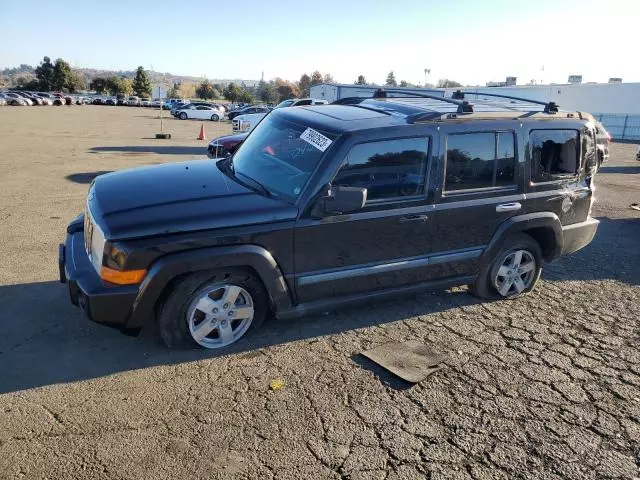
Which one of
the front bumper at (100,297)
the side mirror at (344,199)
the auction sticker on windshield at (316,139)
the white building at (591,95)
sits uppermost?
the white building at (591,95)

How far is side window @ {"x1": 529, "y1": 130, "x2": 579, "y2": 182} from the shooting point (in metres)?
4.96

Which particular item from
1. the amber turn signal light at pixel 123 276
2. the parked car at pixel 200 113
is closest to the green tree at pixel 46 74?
the parked car at pixel 200 113

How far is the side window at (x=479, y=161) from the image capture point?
450 centimetres

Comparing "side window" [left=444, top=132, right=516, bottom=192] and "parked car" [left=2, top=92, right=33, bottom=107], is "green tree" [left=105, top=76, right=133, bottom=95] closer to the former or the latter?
"parked car" [left=2, top=92, right=33, bottom=107]

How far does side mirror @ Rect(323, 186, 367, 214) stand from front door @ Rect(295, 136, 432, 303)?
0.49ft

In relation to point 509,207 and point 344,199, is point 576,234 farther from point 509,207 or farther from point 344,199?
point 344,199

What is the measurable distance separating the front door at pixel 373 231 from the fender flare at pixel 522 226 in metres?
0.80

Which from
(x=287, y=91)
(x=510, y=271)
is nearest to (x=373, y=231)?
(x=510, y=271)

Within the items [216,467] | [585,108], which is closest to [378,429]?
[216,467]

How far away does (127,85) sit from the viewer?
9975 cm

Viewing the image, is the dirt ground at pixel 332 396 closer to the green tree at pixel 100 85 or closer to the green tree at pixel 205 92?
the green tree at pixel 205 92

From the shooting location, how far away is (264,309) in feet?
13.4

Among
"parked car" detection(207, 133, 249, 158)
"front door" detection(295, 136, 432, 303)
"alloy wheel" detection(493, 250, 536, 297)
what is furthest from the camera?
"parked car" detection(207, 133, 249, 158)

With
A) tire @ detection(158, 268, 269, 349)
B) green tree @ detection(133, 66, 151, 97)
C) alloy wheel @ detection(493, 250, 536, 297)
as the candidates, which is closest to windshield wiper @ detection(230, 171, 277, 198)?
tire @ detection(158, 268, 269, 349)
